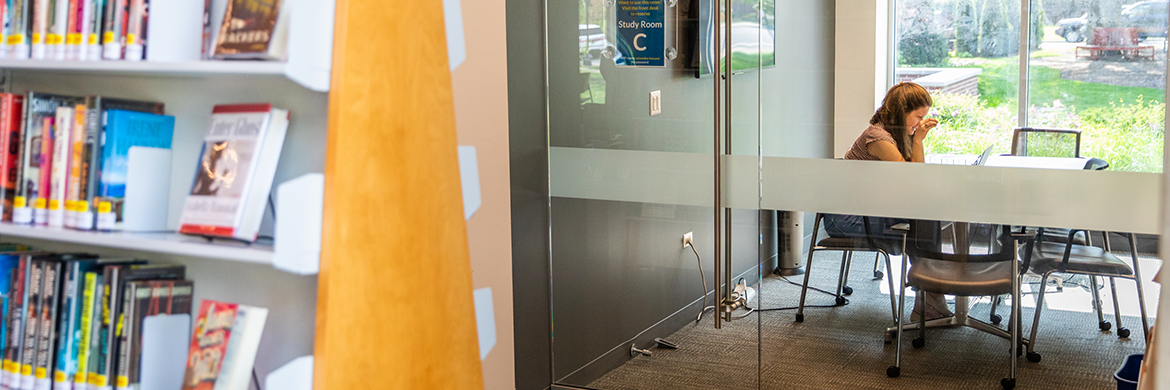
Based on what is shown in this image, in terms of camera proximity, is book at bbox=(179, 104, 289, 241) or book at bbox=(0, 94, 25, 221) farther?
book at bbox=(0, 94, 25, 221)

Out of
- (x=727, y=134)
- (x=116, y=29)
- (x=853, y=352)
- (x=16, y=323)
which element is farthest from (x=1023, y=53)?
(x=16, y=323)

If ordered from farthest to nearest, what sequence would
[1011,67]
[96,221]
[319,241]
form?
[1011,67]
[96,221]
[319,241]

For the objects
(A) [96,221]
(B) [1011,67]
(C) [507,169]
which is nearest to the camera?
(A) [96,221]

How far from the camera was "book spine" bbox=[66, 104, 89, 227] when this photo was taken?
81.3 inches

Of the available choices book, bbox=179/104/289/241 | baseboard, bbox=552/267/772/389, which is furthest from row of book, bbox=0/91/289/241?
baseboard, bbox=552/267/772/389

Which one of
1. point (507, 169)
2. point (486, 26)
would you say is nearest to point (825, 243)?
point (507, 169)

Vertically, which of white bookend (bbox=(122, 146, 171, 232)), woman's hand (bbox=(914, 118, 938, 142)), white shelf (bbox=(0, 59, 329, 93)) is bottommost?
white bookend (bbox=(122, 146, 171, 232))

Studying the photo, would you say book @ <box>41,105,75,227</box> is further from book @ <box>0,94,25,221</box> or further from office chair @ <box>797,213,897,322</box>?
office chair @ <box>797,213,897,322</box>

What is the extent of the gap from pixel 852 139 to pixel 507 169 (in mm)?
1046

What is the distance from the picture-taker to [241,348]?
6.27 feet

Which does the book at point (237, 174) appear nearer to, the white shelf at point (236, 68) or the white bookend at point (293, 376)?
the white shelf at point (236, 68)

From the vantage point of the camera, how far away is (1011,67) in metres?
2.22

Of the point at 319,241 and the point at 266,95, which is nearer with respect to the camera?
the point at 319,241

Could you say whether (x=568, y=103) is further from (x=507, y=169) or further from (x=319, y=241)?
(x=319, y=241)
